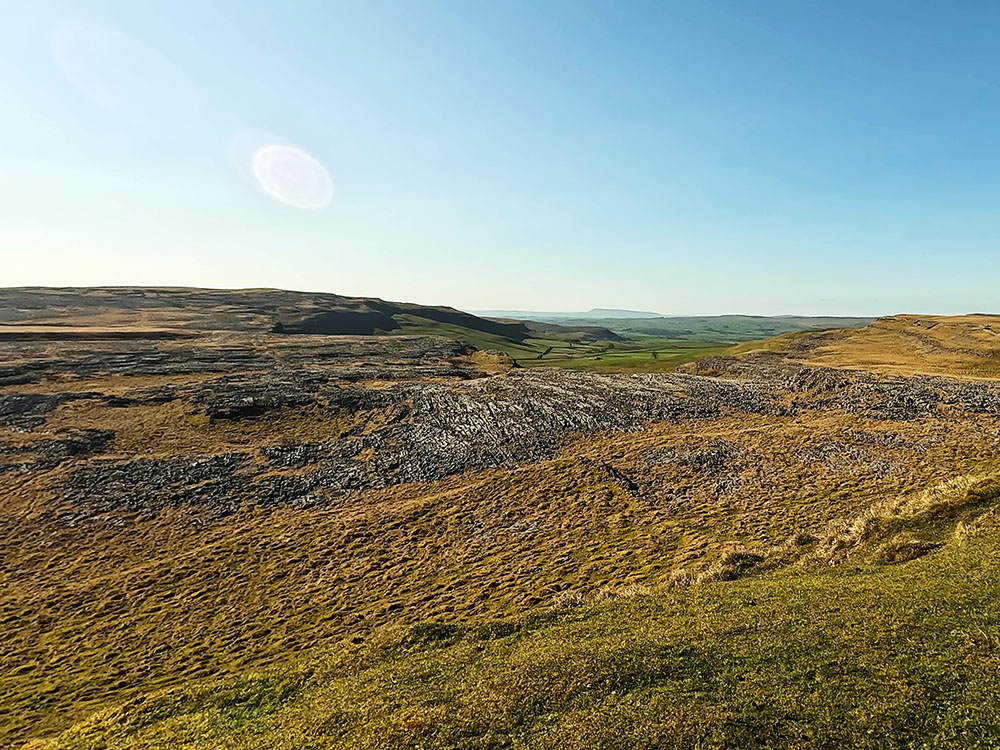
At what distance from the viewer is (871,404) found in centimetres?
4981

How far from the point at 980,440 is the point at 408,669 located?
4672 cm

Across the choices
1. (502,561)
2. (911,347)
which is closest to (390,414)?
(502,561)

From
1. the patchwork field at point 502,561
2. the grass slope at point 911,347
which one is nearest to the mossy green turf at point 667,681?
the patchwork field at point 502,561

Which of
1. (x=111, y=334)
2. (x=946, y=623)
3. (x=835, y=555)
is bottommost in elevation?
(x=835, y=555)

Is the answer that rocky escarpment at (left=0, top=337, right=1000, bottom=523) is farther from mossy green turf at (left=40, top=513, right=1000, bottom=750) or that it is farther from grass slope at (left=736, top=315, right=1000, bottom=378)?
mossy green turf at (left=40, top=513, right=1000, bottom=750)

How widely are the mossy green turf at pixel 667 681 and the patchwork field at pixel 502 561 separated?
0.09 meters

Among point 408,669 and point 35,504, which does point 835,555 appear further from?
point 35,504

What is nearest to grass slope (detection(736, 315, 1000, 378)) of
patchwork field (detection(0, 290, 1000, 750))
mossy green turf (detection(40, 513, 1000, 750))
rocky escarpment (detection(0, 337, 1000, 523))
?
patchwork field (detection(0, 290, 1000, 750))

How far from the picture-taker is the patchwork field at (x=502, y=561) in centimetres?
1323

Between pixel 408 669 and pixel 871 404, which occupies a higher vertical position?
pixel 871 404

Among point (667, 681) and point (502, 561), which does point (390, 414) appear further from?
point (667, 681)

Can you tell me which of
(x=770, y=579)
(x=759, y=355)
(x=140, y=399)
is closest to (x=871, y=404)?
(x=770, y=579)

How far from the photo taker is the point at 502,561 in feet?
94.0

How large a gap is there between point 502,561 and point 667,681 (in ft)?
52.1
